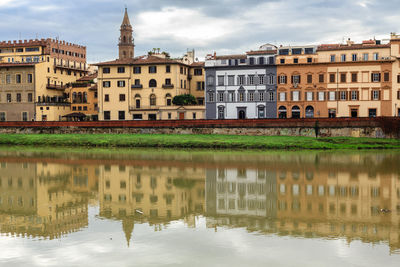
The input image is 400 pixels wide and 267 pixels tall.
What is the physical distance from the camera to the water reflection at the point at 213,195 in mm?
17562

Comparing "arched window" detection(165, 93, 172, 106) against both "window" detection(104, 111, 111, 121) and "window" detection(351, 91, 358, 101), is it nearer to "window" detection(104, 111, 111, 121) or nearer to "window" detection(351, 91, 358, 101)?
"window" detection(104, 111, 111, 121)

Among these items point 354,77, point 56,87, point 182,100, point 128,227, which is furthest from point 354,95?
point 128,227

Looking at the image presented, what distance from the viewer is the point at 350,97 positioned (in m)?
69.0

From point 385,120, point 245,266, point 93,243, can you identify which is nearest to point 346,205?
point 245,266

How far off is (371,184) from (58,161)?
961 inches

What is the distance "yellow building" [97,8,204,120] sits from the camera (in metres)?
75.4

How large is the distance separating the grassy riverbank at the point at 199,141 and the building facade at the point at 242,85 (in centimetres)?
1680

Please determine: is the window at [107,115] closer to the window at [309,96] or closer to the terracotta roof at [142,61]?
the terracotta roof at [142,61]

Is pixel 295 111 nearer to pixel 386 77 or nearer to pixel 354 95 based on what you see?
pixel 354 95

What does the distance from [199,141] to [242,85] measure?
865 inches

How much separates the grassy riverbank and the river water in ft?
52.2

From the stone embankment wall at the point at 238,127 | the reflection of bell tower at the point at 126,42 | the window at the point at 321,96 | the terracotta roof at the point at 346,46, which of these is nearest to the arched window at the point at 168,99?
the stone embankment wall at the point at 238,127

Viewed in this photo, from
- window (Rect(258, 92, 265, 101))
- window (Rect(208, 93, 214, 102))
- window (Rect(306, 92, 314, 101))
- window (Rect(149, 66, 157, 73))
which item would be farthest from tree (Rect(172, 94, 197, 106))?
window (Rect(306, 92, 314, 101))

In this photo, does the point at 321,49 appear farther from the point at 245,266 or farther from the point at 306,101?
the point at 245,266
